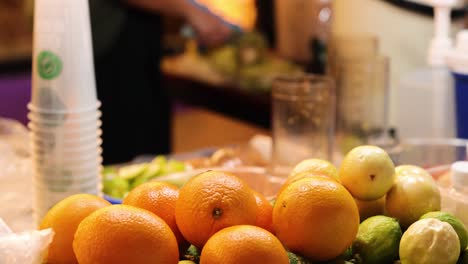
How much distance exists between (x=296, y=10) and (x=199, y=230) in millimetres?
2324

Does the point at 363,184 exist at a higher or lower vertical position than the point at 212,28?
lower

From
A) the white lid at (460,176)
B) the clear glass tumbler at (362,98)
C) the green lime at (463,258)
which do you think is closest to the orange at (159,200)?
the green lime at (463,258)

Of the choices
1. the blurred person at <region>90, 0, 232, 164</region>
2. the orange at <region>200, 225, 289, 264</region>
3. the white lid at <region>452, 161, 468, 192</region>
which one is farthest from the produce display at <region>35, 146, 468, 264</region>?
the blurred person at <region>90, 0, 232, 164</region>

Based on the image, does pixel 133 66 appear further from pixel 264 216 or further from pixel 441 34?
pixel 264 216

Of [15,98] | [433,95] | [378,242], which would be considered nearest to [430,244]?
[378,242]

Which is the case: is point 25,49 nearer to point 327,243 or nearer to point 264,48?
point 264,48

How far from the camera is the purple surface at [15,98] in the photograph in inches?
148

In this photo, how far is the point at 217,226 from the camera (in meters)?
0.77

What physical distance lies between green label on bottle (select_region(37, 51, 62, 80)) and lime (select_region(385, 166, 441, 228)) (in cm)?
58

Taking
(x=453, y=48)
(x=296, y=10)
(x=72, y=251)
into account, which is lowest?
(x=72, y=251)

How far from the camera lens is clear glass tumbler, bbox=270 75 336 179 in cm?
171

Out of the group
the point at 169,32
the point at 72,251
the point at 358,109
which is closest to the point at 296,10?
the point at 358,109

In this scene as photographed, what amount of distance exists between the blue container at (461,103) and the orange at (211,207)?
3.48ft

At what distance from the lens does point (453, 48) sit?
180 centimetres
